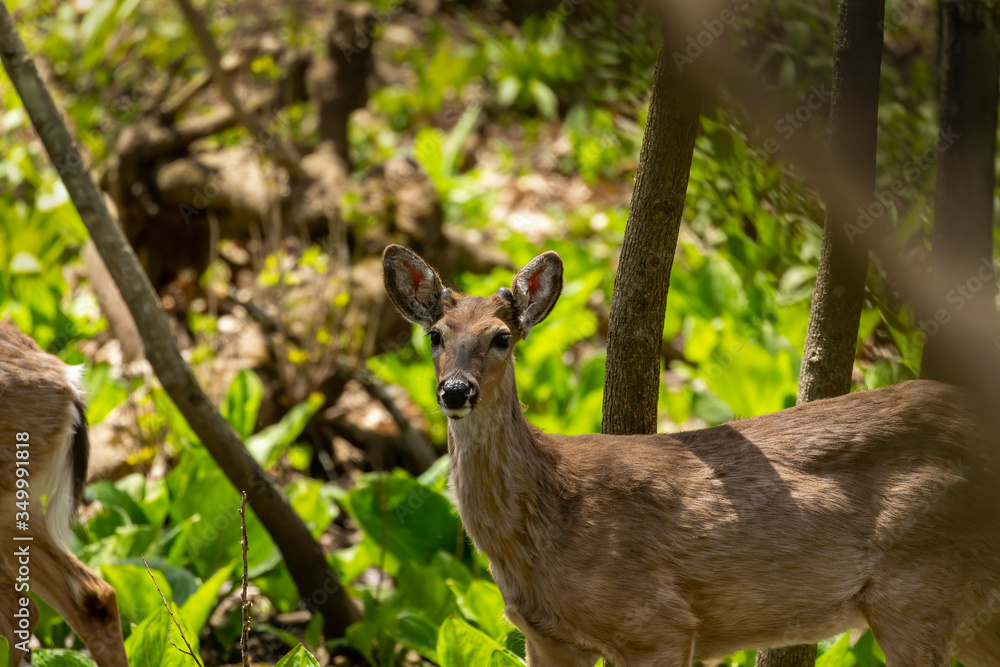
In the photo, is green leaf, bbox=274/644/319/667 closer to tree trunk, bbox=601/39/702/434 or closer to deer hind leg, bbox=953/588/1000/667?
tree trunk, bbox=601/39/702/434

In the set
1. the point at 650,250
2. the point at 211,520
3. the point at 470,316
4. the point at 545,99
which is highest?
the point at 545,99

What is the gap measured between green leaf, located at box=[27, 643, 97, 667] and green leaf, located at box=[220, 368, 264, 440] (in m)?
2.22

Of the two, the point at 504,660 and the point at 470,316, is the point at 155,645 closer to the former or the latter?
the point at 504,660

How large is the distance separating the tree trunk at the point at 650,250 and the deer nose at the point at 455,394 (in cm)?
87

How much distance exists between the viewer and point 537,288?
Result: 12.1 feet

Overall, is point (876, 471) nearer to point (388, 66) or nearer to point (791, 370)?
point (791, 370)

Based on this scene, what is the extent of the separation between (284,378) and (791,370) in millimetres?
3613

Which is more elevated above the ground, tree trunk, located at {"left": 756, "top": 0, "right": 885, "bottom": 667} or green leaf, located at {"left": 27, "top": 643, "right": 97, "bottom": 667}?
tree trunk, located at {"left": 756, "top": 0, "right": 885, "bottom": 667}

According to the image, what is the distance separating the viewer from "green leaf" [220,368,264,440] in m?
6.32

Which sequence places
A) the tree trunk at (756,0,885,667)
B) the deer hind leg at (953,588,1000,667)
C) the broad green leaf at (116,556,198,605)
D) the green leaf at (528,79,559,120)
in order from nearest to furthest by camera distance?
the deer hind leg at (953,588,1000,667) < the tree trunk at (756,0,885,667) < the broad green leaf at (116,556,198,605) < the green leaf at (528,79,559,120)

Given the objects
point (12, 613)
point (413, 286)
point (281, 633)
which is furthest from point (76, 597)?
point (413, 286)

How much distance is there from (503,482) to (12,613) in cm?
217

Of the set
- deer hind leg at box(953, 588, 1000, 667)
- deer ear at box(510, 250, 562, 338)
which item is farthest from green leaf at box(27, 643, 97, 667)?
deer hind leg at box(953, 588, 1000, 667)

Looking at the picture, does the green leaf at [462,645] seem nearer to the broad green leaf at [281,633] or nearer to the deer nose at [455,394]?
the broad green leaf at [281,633]
